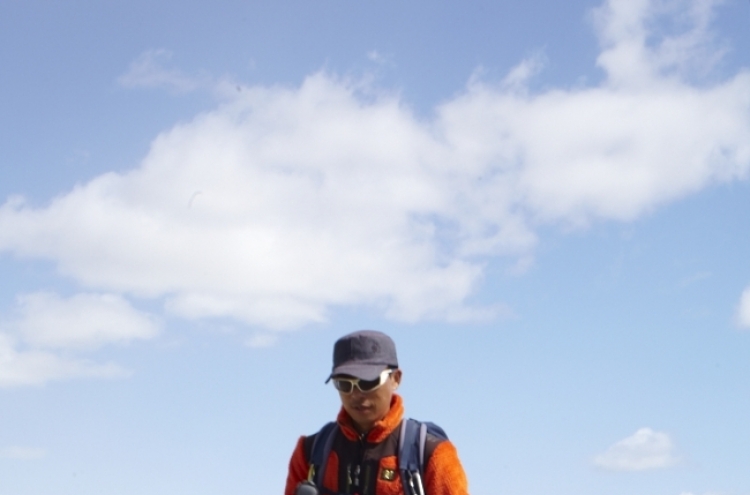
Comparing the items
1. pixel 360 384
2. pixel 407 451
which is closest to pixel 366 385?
pixel 360 384

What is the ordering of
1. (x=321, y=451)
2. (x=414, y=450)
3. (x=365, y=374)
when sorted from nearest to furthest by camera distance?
(x=365, y=374) < (x=414, y=450) < (x=321, y=451)

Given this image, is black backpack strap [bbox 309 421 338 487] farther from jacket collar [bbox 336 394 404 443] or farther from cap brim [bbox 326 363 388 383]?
cap brim [bbox 326 363 388 383]

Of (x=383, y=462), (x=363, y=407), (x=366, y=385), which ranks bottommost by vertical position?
(x=383, y=462)

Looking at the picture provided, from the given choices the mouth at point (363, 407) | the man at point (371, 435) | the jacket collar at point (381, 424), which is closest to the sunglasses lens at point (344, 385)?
the man at point (371, 435)

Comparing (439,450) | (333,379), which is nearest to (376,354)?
(333,379)

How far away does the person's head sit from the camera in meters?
7.52

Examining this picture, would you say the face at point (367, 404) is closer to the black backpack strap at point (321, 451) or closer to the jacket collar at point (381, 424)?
the jacket collar at point (381, 424)

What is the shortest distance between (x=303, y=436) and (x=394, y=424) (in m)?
0.89

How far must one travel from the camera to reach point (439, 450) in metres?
7.51

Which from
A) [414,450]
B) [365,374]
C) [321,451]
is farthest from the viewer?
[321,451]

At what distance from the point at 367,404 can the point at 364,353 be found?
0.37 m

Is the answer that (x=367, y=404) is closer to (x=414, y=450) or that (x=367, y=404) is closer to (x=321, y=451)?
(x=414, y=450)

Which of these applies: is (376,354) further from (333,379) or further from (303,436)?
(303,436)

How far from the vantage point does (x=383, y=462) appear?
24.8ft
